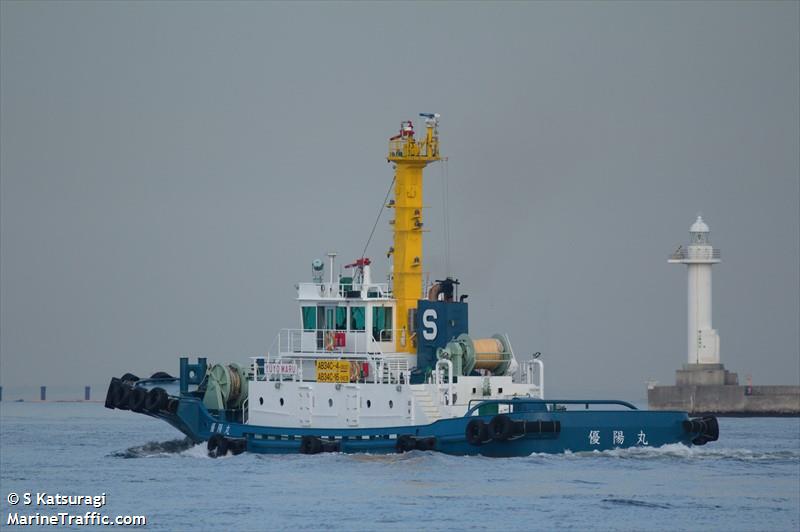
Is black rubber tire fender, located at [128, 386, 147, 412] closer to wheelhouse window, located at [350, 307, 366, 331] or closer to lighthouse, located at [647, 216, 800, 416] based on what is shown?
wheelhouse window, located at [350, 307, 366, 331]

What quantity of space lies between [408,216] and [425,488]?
1014 cm

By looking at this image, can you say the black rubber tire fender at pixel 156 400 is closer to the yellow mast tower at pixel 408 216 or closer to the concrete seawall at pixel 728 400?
the yellow mast tower at pixel 408 216

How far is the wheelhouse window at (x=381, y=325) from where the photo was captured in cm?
4578

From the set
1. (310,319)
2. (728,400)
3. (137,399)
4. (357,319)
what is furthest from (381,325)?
(728,400)

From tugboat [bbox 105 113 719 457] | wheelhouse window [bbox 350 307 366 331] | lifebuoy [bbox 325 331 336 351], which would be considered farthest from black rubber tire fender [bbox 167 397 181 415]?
wheelhouse window [bbox 350 307 366 331]

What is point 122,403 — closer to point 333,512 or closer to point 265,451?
point 265,451

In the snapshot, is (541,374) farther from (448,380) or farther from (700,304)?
(700,304)

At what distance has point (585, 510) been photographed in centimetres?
3553

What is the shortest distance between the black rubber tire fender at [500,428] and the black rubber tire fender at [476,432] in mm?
165

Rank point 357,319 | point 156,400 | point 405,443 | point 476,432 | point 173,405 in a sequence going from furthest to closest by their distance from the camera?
point 156,400 < point 173,405 < point 357,319 < point 405,443 < point 476,432

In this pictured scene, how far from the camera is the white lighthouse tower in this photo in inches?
3095

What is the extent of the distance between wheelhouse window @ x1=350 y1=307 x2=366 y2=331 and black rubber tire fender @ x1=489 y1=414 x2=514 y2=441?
5.04 meters

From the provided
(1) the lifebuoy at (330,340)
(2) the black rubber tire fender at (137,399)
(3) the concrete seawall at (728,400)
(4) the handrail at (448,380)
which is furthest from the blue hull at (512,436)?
(3) the concrete seawall at (728,400)

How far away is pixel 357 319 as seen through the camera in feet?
150
